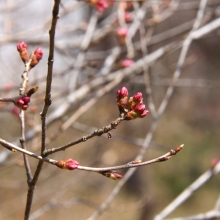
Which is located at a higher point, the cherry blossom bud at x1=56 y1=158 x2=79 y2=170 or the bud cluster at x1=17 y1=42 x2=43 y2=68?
the bud cluster at x1=17 y1=42 x2=43 y2=68

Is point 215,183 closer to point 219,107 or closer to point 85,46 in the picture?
point 219,107

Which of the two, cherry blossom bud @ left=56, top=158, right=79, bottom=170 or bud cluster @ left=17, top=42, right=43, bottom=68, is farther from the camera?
bud cluster @ left=17, top=42, right=43, bottom=68

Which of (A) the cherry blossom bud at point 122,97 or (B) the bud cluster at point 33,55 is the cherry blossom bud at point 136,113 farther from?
(B) the bud cluster at point 33,55

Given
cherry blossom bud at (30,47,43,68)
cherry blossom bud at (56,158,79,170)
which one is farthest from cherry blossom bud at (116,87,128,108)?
cherry blossom bud at (30,47,43,68)

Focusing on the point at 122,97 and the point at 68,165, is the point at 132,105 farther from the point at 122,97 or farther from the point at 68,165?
the point at 68,165

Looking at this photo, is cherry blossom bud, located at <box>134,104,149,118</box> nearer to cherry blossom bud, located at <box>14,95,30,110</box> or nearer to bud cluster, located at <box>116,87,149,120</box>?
bud cluster, located at <box>116,87,149,120</box>

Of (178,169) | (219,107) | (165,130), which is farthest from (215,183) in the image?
(219,107)

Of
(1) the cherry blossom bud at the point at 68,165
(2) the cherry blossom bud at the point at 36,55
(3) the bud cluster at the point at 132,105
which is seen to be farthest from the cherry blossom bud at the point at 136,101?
(2) the cherry blossom bud at the point at 36,55

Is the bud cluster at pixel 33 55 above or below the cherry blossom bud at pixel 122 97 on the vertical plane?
above

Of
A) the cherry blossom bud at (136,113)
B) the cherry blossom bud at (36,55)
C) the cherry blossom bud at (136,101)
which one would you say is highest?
the cherry blossom bud at (36,55)
